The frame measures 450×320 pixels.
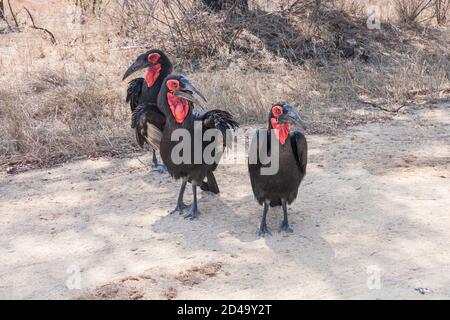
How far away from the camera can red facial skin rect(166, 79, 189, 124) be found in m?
4.46

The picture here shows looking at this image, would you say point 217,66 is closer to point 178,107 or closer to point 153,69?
point 153,69

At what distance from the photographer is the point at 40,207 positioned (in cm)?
494

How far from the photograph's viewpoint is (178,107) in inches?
177

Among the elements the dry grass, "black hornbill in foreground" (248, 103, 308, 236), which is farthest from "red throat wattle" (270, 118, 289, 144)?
the dry grass

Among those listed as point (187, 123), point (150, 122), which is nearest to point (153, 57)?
point (150, 122)

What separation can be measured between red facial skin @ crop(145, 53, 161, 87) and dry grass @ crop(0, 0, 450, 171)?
99 cm

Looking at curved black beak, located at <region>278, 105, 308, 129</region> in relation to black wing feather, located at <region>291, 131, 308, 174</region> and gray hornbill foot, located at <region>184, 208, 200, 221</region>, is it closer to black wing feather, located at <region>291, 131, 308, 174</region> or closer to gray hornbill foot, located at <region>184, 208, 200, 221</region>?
black wing feather, located at <region>291, 131, 308, 174</region>

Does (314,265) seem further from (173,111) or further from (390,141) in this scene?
(390,141)

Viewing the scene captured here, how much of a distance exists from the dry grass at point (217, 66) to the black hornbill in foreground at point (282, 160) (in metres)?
2.24

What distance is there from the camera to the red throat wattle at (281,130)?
13.4 ft

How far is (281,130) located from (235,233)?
78cm

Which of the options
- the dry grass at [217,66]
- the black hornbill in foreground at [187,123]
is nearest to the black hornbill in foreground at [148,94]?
the black hornbill in foreground at [187,123]

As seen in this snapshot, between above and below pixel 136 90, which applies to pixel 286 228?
below
